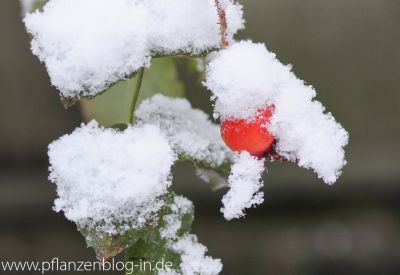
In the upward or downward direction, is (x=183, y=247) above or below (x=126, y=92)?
below

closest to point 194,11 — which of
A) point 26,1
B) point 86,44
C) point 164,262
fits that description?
point 86,44

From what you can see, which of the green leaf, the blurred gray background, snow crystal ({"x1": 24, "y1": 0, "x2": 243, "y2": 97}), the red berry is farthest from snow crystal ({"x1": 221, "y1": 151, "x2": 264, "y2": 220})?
the blurred gray background

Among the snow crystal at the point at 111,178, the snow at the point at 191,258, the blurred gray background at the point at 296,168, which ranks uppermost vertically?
the blurred gray background at the point at 296,168

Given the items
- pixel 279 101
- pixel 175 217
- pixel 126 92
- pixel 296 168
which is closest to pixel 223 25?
pixel 279 101

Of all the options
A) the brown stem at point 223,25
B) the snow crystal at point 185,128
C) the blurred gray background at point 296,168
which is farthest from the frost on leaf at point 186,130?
the blurred gray background at point 296,168

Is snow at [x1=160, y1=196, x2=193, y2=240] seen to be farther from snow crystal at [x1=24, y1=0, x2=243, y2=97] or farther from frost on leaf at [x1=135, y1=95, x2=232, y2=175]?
snow crystal at [x1=24, y1=0, x2=243, y2=97]

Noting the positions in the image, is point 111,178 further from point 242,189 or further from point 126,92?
point 126,92

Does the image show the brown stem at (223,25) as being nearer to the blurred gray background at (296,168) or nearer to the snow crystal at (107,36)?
the snow crystal at (107,36)
